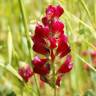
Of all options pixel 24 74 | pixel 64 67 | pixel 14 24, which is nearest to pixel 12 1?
pixel 14 24

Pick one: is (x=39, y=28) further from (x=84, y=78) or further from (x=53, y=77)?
(x=84, y=78)

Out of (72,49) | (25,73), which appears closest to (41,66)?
(25,73)

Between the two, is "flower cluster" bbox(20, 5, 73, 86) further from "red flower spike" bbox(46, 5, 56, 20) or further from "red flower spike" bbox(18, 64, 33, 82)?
"red flower spike" bbox(18, 64, 33, 82)

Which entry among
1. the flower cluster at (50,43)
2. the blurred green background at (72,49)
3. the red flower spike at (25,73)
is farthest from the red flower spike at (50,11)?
the red flower spike at (25,73)

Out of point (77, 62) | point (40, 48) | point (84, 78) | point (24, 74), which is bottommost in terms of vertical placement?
point (84, 78)

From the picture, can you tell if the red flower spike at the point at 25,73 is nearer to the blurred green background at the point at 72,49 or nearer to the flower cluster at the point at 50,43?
the blurred green background at the point at 72,49

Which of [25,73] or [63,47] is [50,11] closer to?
[63,47]
